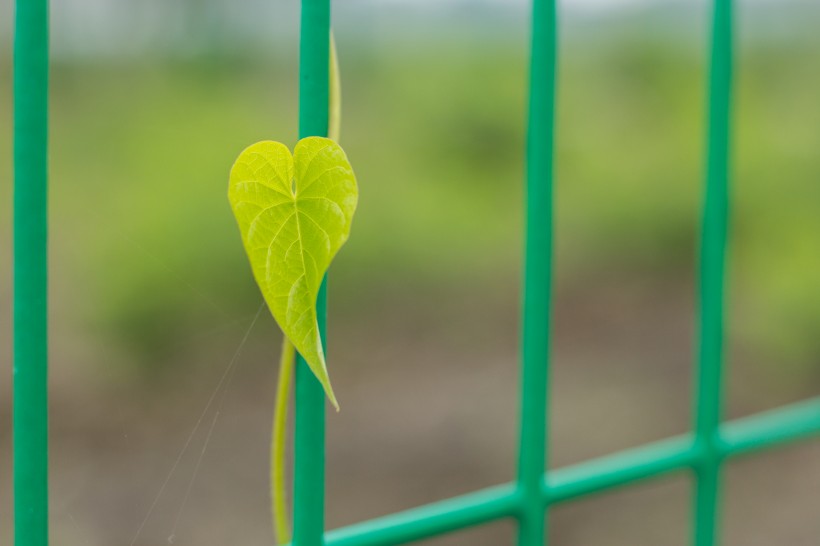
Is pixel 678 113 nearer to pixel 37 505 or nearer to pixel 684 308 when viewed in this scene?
pixel 684 308

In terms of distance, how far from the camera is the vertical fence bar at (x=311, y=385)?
0.30 m

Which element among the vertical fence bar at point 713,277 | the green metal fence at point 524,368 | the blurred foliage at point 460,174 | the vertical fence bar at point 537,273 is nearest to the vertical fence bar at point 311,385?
Result: the green metal fence at point 524,368

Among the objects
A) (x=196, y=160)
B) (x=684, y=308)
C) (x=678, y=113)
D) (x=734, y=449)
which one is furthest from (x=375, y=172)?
(x=734, y=449)

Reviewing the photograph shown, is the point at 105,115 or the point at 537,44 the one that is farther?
the point at 105,115

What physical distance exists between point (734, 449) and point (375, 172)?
2904 millimetres

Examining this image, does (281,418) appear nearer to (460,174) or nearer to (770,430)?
(770,430)

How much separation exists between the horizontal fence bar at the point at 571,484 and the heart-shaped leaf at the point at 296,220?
0.10 m

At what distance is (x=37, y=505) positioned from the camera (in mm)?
284

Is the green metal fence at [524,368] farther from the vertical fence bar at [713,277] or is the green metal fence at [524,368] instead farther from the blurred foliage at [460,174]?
the blurred foliage at [460,174]

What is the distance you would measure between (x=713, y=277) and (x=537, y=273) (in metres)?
0.13

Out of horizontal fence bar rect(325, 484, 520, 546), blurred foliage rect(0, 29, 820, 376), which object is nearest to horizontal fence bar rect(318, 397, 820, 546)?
horizontal fence bar rect(325, 484, 520, 546)

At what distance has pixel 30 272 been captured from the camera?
10.8 inches

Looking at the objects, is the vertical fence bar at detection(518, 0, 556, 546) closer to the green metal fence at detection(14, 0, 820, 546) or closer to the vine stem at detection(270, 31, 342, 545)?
the green metal fence at detection(14, 0, 820, 546)

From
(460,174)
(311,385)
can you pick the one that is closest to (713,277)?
(311,385)
